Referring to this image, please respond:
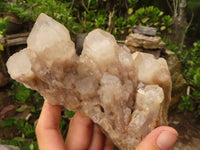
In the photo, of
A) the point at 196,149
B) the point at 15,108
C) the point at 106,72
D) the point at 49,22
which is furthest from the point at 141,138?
the point at 15,108

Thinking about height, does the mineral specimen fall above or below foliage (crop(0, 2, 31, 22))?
above

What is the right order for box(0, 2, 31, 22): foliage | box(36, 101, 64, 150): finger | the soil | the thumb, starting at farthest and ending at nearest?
1. box(0, 2, 31, 22): foliage
2. the soil
3. box(36, 101, 64, 150): finger
4. the thumb

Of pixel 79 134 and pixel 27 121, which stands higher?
pixel 79 134

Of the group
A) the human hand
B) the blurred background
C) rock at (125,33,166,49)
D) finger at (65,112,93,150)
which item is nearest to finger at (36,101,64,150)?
the human hand

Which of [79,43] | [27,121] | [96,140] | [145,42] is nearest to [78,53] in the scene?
[79,43]

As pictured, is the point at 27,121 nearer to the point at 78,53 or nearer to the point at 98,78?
the point at 78,53

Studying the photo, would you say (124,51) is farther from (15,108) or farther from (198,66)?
(198,66)

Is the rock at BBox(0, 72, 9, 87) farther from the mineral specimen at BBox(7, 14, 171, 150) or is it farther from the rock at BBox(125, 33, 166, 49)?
the mineral specimen at BBox(7, 14, 171, 150)
